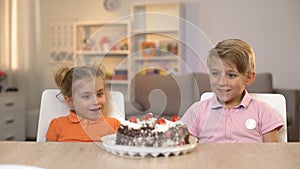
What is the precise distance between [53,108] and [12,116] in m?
2.76

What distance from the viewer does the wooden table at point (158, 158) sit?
0.97 metres

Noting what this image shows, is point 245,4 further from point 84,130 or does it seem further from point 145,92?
point 84,130

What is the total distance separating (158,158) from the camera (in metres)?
1.04

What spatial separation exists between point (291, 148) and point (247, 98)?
37 cm

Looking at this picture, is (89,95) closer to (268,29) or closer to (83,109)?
(83,109)

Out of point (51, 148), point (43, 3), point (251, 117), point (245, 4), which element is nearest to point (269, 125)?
point (251, 117)

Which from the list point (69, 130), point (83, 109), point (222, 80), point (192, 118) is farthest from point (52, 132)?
point (222, 80)

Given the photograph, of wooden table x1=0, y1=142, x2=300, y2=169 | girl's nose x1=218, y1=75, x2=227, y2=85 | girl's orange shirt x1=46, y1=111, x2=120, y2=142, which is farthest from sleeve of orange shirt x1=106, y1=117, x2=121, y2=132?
girl's nose x1=218, y1=75, x2=227, y2=85

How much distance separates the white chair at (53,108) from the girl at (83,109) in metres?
0.02

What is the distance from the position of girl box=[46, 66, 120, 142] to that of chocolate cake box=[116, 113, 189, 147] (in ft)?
0.51

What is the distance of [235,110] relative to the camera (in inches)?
59.2

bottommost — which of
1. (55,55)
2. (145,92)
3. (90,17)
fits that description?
(145,92)

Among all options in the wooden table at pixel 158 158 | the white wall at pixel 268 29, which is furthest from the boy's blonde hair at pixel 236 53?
the white wall at pixel 268 29

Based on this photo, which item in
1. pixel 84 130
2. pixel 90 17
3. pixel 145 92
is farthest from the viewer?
pixel 90 17
